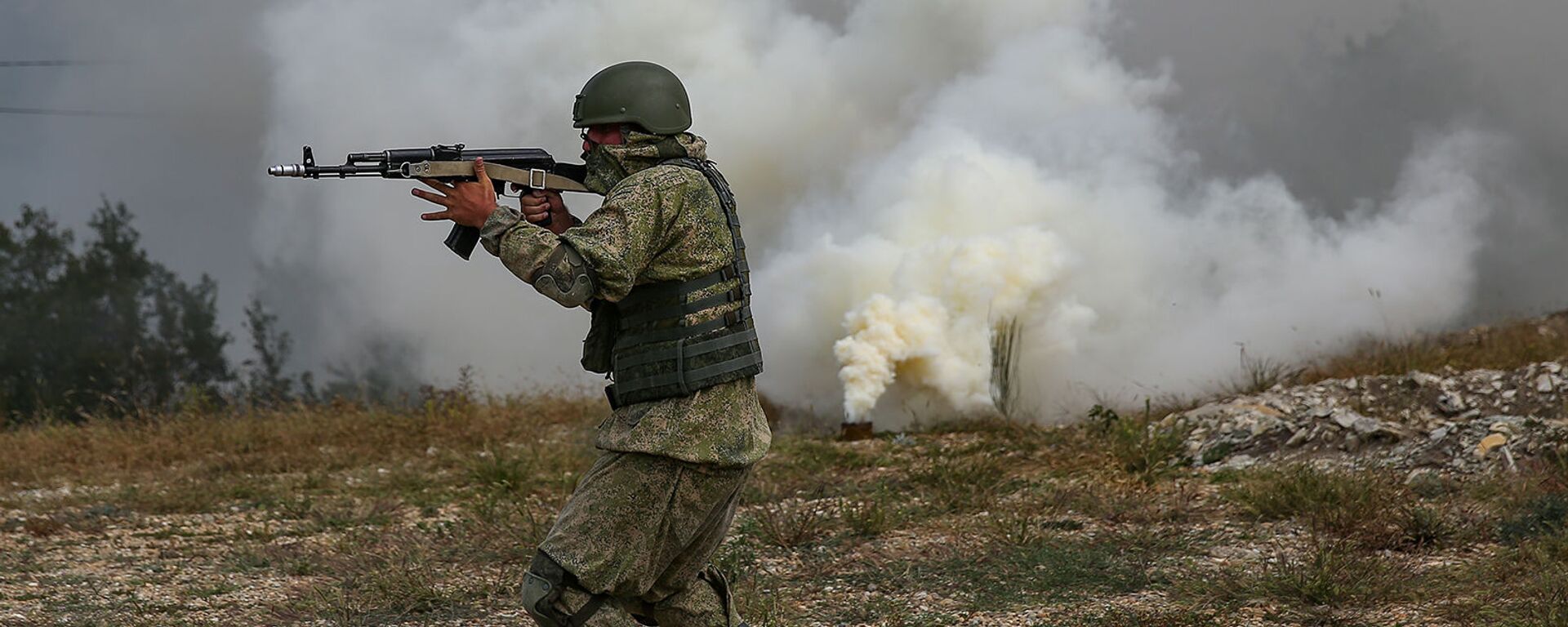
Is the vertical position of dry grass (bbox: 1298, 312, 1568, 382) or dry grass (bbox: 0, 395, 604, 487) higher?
dry grass (bbox: 1298, 312, 1568, 382)

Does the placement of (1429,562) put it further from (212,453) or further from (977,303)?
(212,453)

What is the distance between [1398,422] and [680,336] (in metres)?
6.44

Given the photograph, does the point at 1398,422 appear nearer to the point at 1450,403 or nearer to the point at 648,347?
the point at 1450,403

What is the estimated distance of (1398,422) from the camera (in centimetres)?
878

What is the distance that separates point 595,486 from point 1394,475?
187 inches

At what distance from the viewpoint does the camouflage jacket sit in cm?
354

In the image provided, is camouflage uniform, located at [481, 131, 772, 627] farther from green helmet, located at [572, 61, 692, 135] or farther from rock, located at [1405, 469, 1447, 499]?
rock, located at [1405, 469, 1447, 499]

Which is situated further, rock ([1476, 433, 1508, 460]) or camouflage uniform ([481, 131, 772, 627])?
rock ([1476, 433, 1508, 460])

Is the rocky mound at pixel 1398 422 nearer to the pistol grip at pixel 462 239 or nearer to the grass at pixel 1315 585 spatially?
the grass at pixel 1315 585

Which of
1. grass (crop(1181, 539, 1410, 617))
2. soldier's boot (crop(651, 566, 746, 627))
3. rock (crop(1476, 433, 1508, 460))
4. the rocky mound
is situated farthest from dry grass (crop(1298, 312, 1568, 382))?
soldier's boot (crop(651, 566, 746, 627))

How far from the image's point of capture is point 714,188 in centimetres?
390

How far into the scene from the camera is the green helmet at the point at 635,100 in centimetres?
386

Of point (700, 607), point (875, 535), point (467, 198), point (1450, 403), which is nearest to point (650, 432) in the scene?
point (700, 607)

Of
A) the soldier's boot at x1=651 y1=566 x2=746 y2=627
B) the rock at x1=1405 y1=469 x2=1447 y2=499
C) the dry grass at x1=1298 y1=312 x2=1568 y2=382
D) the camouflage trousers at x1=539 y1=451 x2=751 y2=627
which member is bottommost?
the soldier's boot at x1=651 y1=566 x2=746 y2=627
